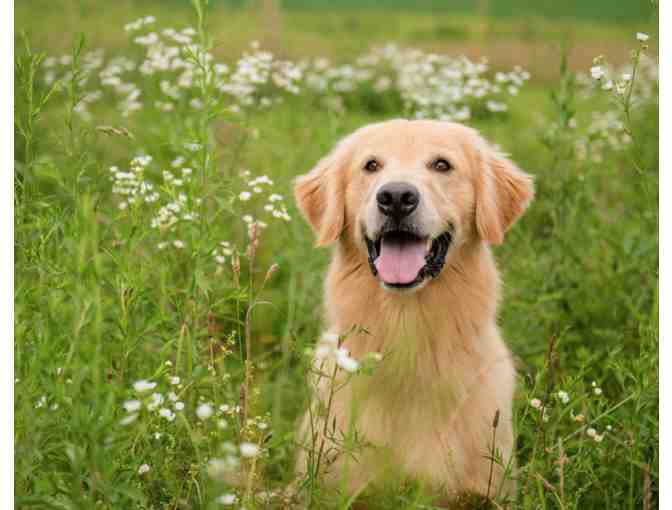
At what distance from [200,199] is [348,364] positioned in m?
1.01

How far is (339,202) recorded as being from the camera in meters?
3.20

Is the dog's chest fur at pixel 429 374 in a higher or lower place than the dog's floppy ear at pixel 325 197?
lower

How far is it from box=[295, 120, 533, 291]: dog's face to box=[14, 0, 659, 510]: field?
293mm

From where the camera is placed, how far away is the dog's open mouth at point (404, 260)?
278 cm

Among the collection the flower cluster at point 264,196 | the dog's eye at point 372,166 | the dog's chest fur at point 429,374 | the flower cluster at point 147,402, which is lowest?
the dog's chest fur at point 429,374

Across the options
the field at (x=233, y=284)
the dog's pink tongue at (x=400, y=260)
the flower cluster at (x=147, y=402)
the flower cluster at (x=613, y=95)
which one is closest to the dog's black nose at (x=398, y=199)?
the dog's pink tongue at (x=400, y=260)

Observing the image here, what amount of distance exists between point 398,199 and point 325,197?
67cm

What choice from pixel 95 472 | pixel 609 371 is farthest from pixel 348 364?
pixel 609 371

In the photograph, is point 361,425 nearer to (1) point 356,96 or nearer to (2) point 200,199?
(2) point 200,199

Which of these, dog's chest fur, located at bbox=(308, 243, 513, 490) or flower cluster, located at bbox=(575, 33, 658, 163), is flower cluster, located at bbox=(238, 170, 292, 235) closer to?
dog's chest fur, located at bbox=(308, 243, 513, 490)

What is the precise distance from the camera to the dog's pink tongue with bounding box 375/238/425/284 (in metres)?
2.79

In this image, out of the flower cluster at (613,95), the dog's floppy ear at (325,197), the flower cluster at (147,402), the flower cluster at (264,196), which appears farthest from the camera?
the dog's floppy ear at (325,197)

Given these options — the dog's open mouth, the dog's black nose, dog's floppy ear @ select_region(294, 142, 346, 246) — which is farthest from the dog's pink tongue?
dog's floppy ear @ select_region(294, 142, 346, 246)

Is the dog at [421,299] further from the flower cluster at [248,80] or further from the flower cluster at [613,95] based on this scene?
the flower cluster at [248,80]
